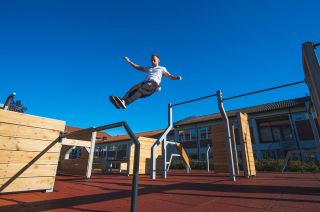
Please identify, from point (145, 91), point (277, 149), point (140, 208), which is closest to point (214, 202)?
point (140, 208)

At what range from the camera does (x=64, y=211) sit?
228 centimetres

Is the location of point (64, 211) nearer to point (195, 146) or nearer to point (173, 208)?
point (173, 208)

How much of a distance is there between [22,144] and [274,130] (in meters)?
26.3

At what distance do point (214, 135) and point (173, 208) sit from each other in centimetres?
722

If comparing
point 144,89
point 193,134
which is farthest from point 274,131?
point 144,89

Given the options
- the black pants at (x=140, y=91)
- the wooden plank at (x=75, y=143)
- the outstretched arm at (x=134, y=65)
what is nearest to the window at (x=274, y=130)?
the wooden plank at (x=75, y=143)

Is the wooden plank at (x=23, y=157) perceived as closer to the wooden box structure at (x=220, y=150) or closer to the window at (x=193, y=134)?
the wooden box structure at (x=220, y=150)

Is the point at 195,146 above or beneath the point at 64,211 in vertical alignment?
above

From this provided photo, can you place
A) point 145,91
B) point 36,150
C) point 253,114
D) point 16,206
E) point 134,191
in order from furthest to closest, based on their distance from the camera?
point 253,114 → point 145,91 → point 36,150 → point 16,206 → point 134,191

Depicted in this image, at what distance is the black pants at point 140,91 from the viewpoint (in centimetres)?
406

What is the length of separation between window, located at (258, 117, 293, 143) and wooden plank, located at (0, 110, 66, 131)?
24.0 meters

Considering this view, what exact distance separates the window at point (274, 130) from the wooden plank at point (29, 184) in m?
24.1

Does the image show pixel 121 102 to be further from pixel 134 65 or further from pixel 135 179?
pixel 135 179

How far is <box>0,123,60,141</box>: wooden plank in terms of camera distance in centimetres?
344
